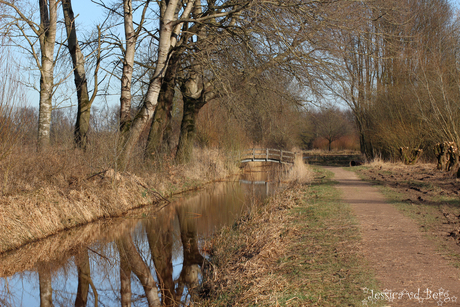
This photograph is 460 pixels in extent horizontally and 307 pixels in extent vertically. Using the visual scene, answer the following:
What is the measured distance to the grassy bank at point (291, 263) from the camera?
3768 mm

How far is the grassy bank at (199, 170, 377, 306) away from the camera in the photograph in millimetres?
3768

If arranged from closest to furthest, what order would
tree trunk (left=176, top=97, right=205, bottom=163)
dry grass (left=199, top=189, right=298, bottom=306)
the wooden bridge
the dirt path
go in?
the dirt path → dry grass (left=199, top=189, right=298, bottom=306) → tree trunk (left=176, top=97, right=205, bottom=163) → the wooden bridge

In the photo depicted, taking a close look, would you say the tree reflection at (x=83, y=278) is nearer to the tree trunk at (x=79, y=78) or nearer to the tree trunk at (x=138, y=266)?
the tree trunk at (x=138, y=266)

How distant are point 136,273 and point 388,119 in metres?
17.5

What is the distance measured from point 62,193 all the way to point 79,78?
4634 millimetres

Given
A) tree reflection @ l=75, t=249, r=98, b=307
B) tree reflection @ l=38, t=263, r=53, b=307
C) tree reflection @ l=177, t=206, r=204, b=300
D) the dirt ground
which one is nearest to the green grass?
the dirt ground

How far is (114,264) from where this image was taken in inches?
253

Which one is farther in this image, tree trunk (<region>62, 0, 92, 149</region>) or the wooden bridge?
the wooden bridge

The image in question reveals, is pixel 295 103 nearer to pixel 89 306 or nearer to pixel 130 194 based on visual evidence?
pixel 130 194

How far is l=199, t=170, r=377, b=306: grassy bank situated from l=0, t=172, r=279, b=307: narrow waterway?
70 cm

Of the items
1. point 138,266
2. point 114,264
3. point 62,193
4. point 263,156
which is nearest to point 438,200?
point 138,266

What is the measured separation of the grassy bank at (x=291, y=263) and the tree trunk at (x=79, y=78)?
652cm

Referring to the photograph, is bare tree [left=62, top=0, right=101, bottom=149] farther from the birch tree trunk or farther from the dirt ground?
the dirt ground

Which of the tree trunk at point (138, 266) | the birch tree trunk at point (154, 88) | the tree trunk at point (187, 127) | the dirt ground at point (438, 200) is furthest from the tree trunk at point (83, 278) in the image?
the tree trunk at point (187, 127)
